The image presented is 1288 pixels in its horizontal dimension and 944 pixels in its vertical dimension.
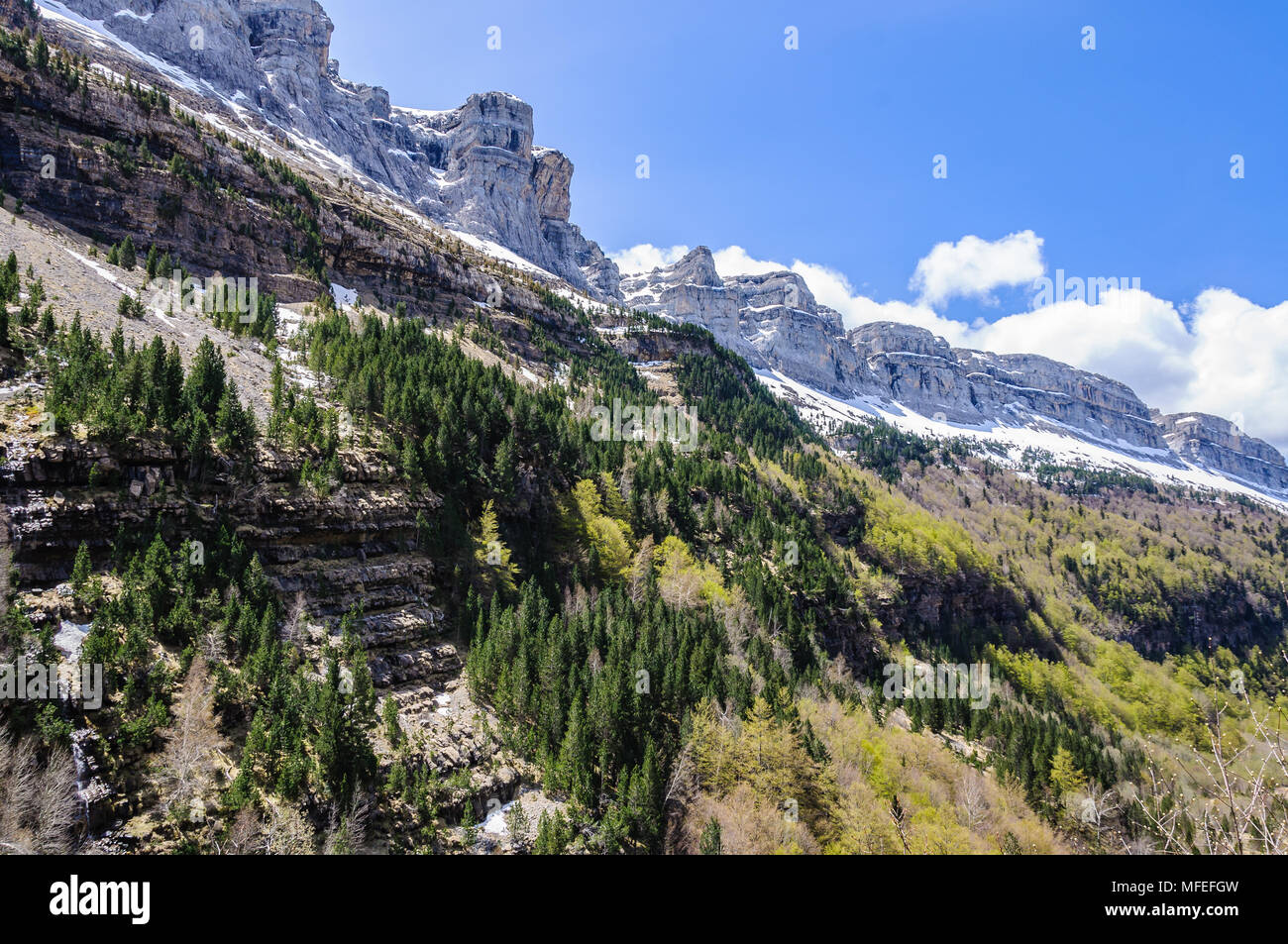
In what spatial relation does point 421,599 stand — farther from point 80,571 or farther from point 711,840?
point 711,840

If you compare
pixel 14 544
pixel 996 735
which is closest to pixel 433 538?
pixel 14 544

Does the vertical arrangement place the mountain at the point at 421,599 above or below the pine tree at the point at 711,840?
above

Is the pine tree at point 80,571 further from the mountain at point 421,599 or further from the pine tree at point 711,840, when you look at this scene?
the pine tree at point 711,840

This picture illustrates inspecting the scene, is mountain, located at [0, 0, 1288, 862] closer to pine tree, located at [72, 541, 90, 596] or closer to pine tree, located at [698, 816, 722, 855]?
pine tree, located at [72, 541, 90, 596]

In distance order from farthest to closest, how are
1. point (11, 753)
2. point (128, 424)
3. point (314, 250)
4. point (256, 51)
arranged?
point (256, 51), point (314, 250), point (128, 424), point (11, 753)

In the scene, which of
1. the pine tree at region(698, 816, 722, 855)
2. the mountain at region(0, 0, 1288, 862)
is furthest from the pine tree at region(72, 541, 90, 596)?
the pine tree at region(698, 816, 722, 855)

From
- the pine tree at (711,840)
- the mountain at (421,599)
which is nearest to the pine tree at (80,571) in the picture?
the mountain at (421,599)

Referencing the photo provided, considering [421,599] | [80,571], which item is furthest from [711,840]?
[80,571]

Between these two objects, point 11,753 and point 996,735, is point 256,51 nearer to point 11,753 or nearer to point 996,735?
point 11,753

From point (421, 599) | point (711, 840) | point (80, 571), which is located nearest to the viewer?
point (80, 571)

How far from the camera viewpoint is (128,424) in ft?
99.3
